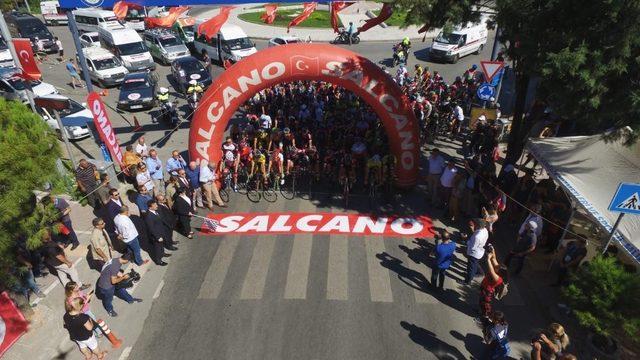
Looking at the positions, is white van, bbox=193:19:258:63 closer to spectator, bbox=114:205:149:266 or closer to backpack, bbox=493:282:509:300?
spectator, bbox=114:205:149:266

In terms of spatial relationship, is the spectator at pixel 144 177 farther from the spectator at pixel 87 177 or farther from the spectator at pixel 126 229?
the spectator at pixel 126 229

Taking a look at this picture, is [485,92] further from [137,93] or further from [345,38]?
[345,38]

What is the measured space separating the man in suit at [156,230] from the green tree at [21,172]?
2.28 metres

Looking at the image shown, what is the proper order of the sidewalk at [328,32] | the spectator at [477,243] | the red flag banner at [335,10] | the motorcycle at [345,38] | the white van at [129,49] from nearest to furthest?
the spectator at [477,243]
the red flag banner at [335,10]
the white van at [129,49]
the motorcycle at [345,38]
the sidewalk at [328,32]

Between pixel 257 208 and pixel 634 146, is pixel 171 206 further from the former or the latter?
pixel 634 146

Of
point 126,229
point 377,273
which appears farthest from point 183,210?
point 377,273

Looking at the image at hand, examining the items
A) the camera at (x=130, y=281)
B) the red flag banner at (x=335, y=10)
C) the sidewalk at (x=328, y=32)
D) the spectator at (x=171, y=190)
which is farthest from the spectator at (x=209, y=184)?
the sidewalk at (x=328, y=32)

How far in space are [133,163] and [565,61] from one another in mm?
11769

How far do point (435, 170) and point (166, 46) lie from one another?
71.8ft

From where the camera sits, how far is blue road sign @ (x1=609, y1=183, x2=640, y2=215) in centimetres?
688

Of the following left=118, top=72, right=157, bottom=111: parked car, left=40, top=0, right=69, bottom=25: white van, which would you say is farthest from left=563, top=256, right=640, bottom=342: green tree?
left=40, top=0, right=69, bottom=25: white van

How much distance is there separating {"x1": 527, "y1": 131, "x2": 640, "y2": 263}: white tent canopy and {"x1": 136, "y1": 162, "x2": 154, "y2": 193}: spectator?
1077 centimetres

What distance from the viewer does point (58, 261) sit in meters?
8.73

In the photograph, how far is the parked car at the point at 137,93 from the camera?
63.3 feet
